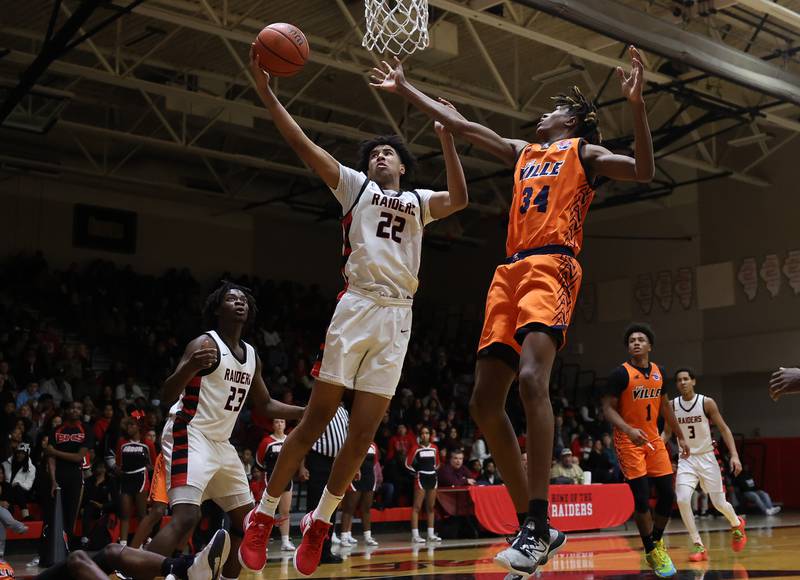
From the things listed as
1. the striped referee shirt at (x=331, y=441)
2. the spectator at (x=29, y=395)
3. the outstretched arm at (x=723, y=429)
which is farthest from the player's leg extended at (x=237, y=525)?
the spectator at (x=29, y=395)

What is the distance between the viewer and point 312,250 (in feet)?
90.3

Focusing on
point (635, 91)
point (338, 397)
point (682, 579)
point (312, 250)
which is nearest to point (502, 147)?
point (635, 91)

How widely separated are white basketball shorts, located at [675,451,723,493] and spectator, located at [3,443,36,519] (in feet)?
26.4

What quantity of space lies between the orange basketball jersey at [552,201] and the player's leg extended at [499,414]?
0.56 meters

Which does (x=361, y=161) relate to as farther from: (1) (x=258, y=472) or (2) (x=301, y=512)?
(2) (x=301, y=512)

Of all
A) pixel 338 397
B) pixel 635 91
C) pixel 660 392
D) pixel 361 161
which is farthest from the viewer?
pixel 660 392

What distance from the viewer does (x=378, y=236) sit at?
17.1 feet

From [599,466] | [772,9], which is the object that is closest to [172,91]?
[772,9]

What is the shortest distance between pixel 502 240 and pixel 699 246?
5786 millimetres

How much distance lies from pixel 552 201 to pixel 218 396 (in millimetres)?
2539

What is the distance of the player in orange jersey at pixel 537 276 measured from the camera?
4.48 meters

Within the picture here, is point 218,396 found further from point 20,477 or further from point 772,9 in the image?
point 772,9

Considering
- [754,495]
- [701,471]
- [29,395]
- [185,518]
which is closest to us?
[185,518]

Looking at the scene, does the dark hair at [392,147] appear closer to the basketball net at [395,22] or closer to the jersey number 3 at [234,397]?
the basketball net at [395,22]
